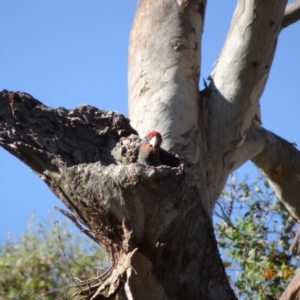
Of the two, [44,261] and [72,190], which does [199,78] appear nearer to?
[72,190]

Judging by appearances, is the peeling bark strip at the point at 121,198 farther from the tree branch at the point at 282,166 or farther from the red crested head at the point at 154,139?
the tree branch at the point at 282,166

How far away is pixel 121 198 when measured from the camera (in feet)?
6.69

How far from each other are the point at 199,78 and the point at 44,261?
162 inches

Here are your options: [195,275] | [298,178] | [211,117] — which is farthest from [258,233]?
[195,275]

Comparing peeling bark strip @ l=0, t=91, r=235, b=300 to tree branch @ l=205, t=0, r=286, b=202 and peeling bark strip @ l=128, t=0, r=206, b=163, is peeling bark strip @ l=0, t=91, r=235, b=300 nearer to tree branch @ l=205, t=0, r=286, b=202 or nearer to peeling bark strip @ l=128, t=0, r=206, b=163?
peeling bark strip @ l=128, t=0, r=206, b=163

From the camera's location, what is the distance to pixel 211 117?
2914 mm

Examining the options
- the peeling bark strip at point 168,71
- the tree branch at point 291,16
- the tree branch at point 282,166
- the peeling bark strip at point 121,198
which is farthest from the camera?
the tree branch at point 282,166

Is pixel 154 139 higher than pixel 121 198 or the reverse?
higher

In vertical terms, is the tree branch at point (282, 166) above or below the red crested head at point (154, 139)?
above

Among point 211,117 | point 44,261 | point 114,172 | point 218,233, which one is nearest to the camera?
point 114,172

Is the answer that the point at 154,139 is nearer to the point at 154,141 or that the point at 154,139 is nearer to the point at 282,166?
the point at 154,141

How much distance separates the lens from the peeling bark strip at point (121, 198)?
6.72 ft

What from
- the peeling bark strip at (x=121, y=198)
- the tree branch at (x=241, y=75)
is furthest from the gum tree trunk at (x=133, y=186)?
the tree branch at (x=241, y=75)

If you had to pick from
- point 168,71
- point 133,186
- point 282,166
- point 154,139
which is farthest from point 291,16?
point 133,186
